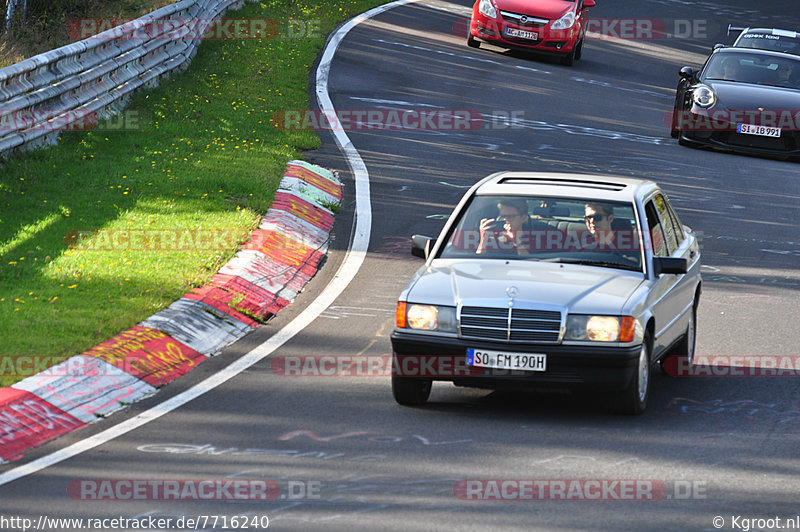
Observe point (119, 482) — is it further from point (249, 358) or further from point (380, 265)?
point (380, 265)

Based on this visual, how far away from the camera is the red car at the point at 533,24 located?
26.2m

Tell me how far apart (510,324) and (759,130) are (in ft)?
42.5

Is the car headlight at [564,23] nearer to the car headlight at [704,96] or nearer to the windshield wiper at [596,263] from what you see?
the car headlight at [704,96]

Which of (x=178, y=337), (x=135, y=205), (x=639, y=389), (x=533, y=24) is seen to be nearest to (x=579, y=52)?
(x=533, y=24)

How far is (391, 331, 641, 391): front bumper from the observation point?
316 inches

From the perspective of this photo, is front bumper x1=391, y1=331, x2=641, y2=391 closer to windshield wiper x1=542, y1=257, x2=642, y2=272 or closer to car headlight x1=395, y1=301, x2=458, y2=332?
car headlight x1=395, y1=301, x2=458, y2=332

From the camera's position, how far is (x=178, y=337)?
379 inches

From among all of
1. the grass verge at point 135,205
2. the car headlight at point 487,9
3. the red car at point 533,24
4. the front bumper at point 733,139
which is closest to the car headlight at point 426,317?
the grass verge at point 135,205

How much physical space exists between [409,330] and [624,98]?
54.1 feet

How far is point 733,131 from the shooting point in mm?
20016

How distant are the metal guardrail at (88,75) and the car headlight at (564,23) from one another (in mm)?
8025

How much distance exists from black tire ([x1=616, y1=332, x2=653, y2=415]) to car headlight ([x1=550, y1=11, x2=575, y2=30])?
18394 millimetres

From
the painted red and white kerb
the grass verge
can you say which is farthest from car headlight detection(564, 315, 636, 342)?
the grass verge

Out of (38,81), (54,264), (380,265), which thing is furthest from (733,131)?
(54,264)
